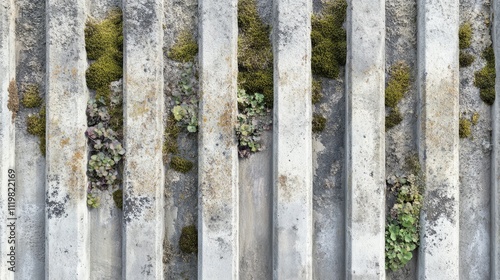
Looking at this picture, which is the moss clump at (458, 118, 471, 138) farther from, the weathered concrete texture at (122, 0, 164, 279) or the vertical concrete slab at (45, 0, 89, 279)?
the vertical concrete slab at (45, 0, 89, 279)

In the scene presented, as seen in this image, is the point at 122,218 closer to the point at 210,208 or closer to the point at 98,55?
the point at 210,208

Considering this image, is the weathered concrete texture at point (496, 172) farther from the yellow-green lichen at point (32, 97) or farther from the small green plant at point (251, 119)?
the yellow-green lichen at point (32, 97)

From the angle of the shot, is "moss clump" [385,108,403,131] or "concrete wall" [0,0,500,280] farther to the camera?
"moss clump" [385,108,403,131]

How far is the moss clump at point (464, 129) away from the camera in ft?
13.1

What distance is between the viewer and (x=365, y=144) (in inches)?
153

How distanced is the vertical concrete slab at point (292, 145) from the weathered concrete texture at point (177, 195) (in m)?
0.81

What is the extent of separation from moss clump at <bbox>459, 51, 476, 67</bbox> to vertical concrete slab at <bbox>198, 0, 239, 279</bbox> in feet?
7.30

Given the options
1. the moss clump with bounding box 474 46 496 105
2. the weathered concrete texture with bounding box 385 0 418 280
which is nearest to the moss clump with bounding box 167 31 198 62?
the weathered concrete texture with bounding box 385 0 418 280

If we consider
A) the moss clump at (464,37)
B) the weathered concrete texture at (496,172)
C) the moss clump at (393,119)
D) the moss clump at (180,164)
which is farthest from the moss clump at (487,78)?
the moss clump at (180,164)

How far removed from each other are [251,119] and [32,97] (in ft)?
7.15

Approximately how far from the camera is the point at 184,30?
406 cm

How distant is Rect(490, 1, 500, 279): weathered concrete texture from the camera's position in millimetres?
3914

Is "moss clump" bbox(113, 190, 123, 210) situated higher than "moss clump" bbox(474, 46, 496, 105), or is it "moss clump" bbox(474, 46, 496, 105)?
"moss clump" bbox(474, 46, 496, 105)

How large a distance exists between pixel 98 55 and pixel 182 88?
2.91 ft
